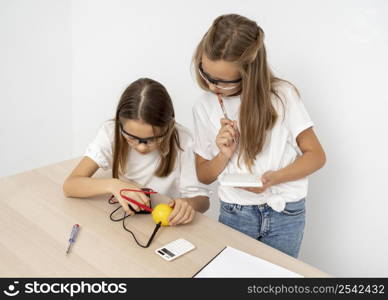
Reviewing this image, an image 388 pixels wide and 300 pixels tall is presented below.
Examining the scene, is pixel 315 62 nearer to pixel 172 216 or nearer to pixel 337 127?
pixel 337 127

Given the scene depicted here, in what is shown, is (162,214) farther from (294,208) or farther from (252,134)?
(294,208)

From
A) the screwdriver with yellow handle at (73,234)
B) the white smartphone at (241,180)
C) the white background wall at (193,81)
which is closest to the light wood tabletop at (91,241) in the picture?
the screwdriver with yellow handle at (73,234)

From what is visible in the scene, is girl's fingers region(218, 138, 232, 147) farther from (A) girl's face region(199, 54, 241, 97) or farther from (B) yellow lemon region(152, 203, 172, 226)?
(B) yellow lemon region(152, 203, 172, 226)

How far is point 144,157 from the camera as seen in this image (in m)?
1.44

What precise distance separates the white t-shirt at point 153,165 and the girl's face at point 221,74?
28 cm

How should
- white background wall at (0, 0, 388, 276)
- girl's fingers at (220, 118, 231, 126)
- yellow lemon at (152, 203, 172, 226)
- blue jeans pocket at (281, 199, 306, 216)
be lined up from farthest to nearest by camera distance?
white background wall at (0, 0, 388, 276)
blue jeans pocket at (281, 199, 306, 216)
girl's fingers at (220, 118, 231, 126)
yellow lemon at (152, 203, 172, 226)

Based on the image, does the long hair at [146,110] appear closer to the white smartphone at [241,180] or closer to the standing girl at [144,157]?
the standing girl at [144,157]

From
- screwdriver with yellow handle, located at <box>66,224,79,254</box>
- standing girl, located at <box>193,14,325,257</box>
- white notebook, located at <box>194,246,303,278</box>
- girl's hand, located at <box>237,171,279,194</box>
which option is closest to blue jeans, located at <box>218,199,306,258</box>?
standing girl, located at <box>193,14,325,257</box>

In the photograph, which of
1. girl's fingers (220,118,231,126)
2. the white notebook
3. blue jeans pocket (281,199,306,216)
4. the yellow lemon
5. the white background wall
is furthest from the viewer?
the white background wall

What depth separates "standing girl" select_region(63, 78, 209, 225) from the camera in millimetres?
1189

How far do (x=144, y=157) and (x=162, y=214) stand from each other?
1.24 feet

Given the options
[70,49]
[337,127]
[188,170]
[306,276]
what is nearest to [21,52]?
[70,49]

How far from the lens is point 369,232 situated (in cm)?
162

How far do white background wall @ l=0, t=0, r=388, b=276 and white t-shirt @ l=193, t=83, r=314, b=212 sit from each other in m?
0.34
